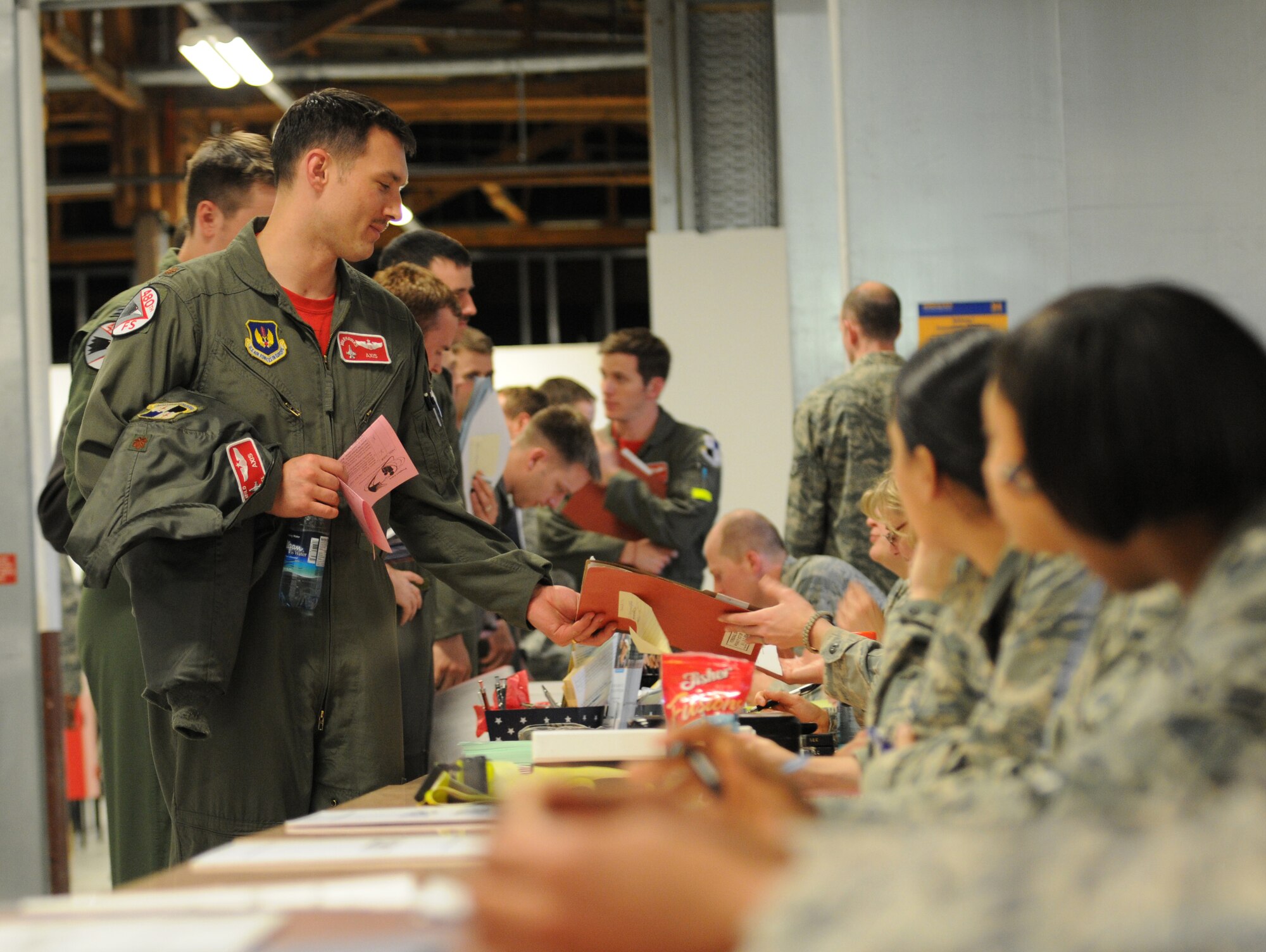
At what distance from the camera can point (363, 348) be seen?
8.70ft

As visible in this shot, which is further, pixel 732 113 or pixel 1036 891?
pixel 732 113

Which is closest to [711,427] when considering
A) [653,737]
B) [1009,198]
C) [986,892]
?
[1009,198]

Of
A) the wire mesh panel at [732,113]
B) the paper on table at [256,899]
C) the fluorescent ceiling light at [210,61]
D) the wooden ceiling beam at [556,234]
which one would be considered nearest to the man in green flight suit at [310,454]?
the paper on table at [256,899]

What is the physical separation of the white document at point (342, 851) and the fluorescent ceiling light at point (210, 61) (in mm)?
5276

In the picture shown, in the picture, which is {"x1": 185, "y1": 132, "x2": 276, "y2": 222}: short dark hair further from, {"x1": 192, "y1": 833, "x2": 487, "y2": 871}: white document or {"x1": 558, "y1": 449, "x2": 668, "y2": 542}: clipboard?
{"x1": 192, "y1": 833, "x2": 487, "y2": 871}: white document

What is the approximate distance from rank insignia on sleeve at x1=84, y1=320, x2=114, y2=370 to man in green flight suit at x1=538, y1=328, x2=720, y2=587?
218 cm

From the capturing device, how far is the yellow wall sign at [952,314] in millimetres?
4312

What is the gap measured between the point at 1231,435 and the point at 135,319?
2036mm

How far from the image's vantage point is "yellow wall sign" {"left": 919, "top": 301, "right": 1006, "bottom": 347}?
14.1 feet

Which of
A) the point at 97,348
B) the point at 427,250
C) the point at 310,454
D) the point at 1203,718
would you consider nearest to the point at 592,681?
the point at 310,454

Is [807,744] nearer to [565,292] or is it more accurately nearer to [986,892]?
[986,892]

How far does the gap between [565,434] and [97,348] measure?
2.12 meters

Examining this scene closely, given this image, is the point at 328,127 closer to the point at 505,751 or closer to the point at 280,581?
the point at 280,581

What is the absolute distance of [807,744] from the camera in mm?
2088
